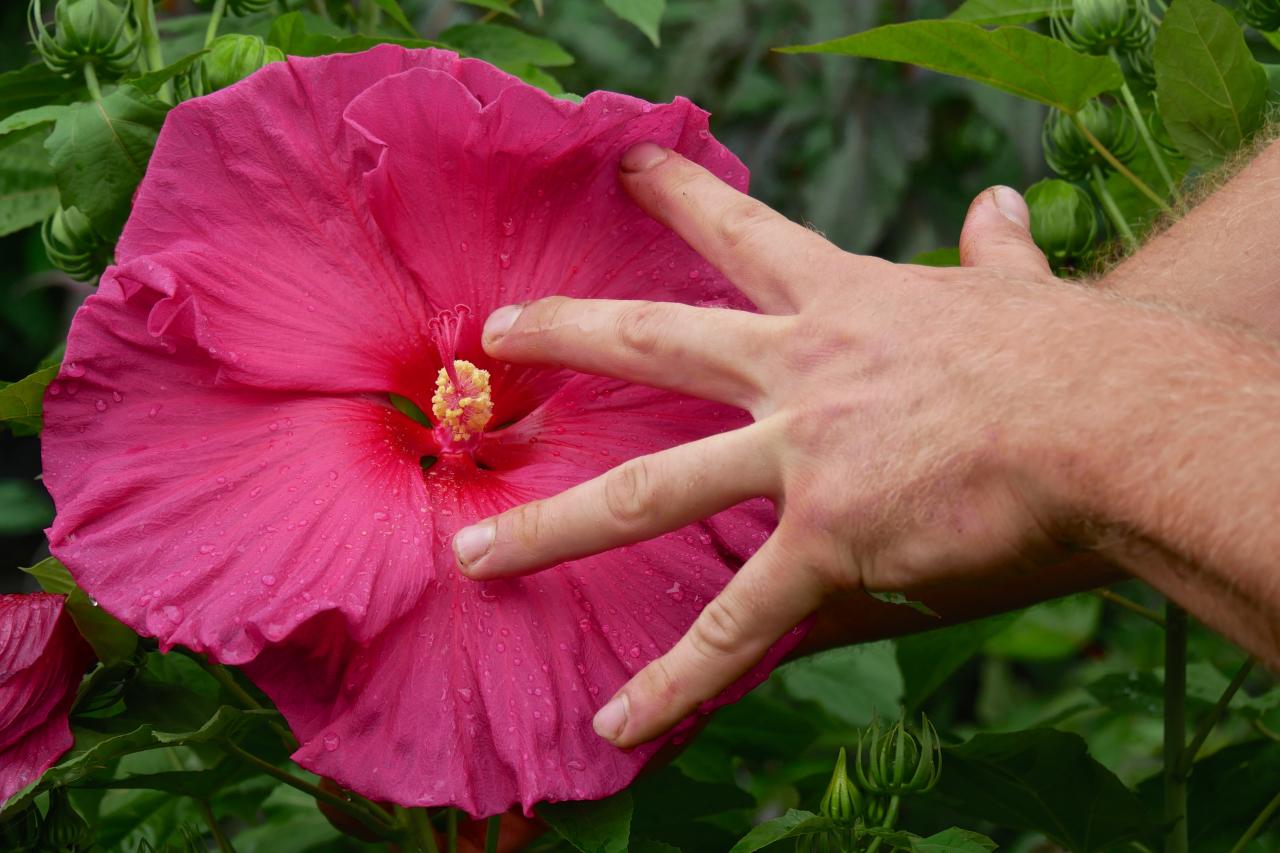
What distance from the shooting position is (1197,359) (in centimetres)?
82

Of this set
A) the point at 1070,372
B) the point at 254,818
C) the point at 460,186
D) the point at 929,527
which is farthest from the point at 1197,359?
the point at 254,818

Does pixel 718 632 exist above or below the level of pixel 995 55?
below

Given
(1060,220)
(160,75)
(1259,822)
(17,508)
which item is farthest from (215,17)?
(17,508)

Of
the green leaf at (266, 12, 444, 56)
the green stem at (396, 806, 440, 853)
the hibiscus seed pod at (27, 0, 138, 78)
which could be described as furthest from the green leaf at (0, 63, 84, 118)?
the green stem at (396, 806, 440, 853)

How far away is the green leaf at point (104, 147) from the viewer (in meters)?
1.00

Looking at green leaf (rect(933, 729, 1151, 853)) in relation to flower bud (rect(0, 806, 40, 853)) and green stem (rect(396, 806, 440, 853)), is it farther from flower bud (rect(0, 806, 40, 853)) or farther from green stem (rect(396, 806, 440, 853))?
flower bud (rect(0, 806, 40, 853))

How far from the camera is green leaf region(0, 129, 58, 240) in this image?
1.23 m

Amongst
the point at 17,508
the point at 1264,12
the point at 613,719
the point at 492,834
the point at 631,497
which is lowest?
the point at 17,508

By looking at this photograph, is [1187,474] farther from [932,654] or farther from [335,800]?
[932,654]

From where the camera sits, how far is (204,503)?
881 mm

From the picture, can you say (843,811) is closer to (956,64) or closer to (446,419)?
(446,419)

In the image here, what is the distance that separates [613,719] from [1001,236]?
1.55ft


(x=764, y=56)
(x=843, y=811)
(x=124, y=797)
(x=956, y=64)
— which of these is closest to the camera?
(x=843, y=811)

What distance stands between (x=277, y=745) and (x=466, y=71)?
62 cm
